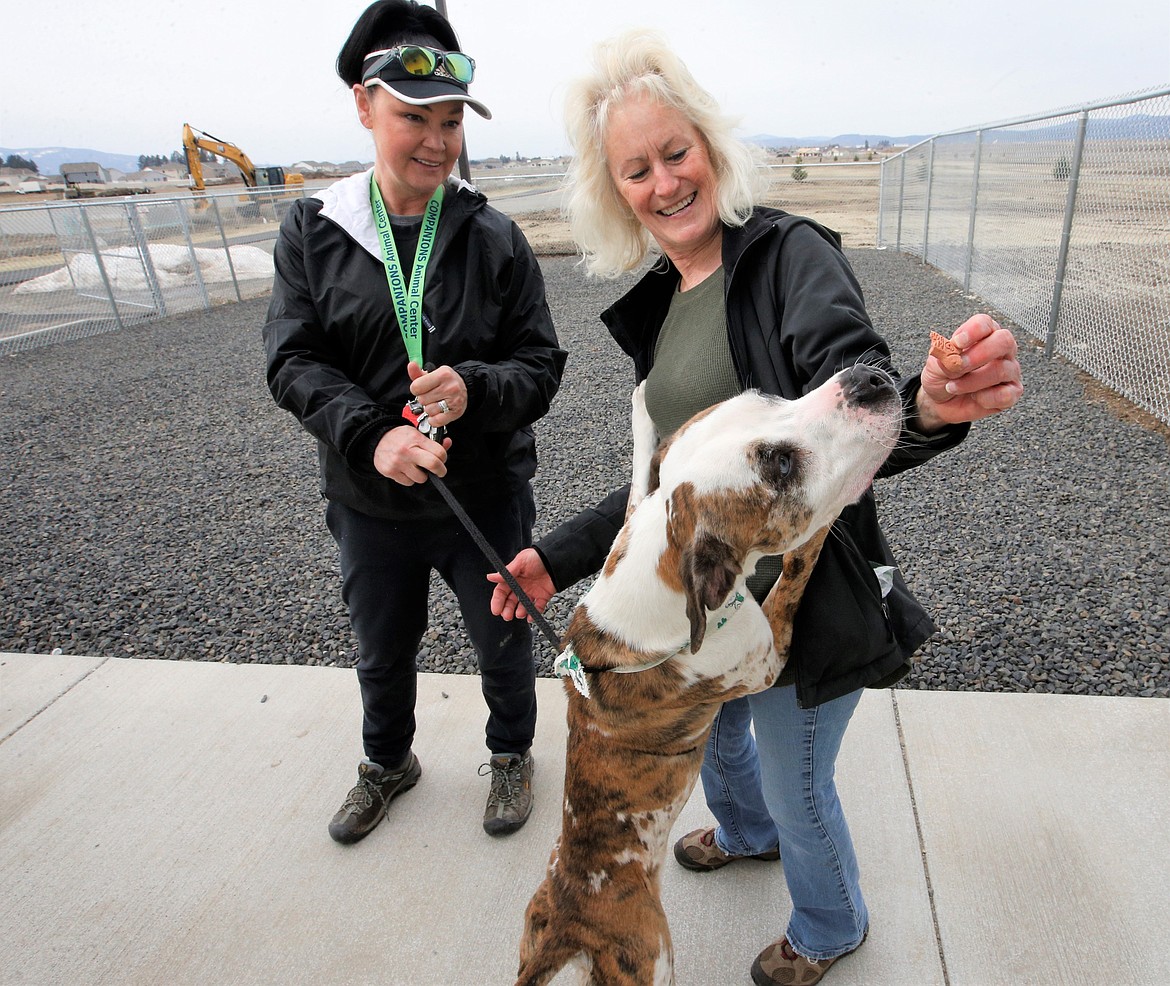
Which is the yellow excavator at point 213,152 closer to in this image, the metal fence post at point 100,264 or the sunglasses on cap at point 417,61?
the metal fence post at point 100,264

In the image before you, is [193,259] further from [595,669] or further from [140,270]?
[595,669]

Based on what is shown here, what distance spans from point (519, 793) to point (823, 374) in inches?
82.2

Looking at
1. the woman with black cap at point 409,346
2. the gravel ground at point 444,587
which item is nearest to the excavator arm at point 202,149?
the gravel ground at point 444,587

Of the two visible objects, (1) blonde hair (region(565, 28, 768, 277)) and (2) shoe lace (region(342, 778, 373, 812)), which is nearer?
(1) blonde hair (region(565, 28, 768, 277))

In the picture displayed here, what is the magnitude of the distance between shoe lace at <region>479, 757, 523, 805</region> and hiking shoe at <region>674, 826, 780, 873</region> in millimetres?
669

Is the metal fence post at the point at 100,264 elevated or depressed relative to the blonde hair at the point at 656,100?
depressed

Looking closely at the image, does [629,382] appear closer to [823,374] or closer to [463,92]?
[463,92]

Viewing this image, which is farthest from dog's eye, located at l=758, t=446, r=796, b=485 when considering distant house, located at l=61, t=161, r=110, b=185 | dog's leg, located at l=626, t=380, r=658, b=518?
distant house, located at l=61, t=161, r=110, b=185

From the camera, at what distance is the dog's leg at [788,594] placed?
1.89m

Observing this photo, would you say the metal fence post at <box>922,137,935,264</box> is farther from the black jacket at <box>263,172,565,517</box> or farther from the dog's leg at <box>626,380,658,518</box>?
the dog's leg at <box>626,380,658,518</box>

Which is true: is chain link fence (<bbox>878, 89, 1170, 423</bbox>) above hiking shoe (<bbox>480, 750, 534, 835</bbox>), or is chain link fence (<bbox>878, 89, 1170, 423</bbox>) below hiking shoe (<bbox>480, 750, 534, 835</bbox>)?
above

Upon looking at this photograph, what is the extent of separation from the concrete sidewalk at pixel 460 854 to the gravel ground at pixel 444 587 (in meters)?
0.43

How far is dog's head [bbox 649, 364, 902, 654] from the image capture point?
5.41 feet

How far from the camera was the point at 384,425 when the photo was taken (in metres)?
2.33
